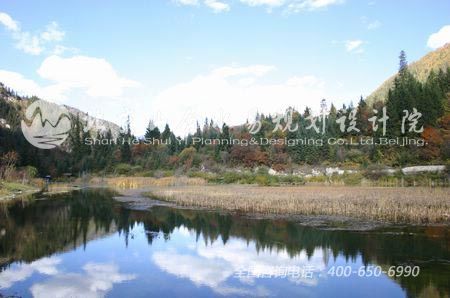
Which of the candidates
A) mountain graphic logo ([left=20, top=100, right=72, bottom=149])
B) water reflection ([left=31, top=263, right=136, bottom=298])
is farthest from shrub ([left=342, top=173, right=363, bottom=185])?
mountain graphic logo ([left=20, top=100, right=72, bottom=149])

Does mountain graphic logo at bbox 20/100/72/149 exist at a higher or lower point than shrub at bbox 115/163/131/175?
higher

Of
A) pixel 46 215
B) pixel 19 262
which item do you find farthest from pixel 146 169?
pixel 19 262

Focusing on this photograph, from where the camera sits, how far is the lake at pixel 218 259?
576 inches

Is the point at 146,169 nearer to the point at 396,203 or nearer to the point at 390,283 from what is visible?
the point at 396,203

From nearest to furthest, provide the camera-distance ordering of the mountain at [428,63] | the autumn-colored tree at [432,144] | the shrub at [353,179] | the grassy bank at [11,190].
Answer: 1. the grassy bank at [11,190]
2. the shrub at [353,179]
3. the autumn-colored tree at [432,144]
4. the mountain at [428,63]

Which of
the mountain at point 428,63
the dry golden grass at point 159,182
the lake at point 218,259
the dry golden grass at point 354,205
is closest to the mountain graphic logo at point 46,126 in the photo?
the dry golden grass at point 159,182

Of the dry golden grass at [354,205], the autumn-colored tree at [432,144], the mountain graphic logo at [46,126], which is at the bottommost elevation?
the dry golden grass at [354,205]

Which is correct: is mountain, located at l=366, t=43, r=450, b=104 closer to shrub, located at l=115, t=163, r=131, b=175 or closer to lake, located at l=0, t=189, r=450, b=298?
shrub, located at l=115, t=163, r=131, b=175

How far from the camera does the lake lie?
1463cm

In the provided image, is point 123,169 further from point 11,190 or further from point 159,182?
point 11,190

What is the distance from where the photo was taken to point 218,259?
1955 cm

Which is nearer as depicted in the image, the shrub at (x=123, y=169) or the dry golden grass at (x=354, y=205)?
the dry golden grass at (x=354, y=205)

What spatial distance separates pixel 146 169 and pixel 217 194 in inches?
2197

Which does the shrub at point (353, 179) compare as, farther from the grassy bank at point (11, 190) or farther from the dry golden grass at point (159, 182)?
the grassy bank at point (11, 190)
